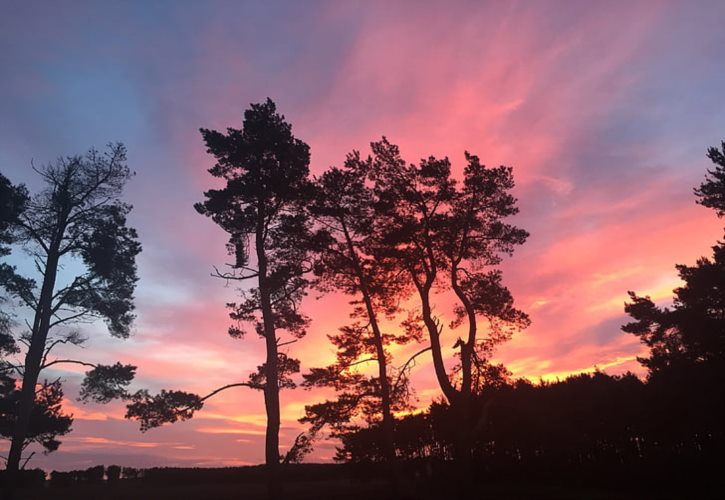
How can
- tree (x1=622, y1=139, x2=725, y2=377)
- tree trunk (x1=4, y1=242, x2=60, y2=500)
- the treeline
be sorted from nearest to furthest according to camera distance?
the treeline → tree trunk (x1=4, y1=242, x2=60, y2=500) → tree (x1=622, y1=139, x2=725, y2=377)

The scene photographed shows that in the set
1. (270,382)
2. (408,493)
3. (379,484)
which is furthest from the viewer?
(379,484)

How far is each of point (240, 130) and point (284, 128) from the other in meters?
2.12

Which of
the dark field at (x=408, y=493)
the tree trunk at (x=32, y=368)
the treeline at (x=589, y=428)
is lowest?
the dark field at (x=408, y=493)

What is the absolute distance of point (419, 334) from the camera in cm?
2352

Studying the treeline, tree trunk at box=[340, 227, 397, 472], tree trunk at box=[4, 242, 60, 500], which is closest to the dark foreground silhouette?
the treeline

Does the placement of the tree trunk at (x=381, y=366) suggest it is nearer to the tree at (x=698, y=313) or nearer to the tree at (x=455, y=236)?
the tree at (x=455, y=236)

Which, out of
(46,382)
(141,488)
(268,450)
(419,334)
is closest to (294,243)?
(419,334)

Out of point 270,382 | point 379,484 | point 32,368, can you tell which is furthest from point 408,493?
point 32,368

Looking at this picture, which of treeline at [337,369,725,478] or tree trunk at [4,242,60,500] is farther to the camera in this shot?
tree trunk at [4,242,60,500]

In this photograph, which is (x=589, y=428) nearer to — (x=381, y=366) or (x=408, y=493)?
(x=408, y=493)

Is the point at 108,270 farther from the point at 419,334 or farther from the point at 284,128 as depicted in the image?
the point at 419,334

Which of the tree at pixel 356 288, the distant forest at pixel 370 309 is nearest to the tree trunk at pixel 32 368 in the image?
the distant forest at pixel 370 309

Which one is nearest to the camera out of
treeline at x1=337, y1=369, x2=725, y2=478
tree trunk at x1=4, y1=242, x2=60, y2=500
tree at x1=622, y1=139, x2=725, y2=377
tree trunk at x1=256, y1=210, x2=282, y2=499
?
tree trunk at x1=256, y1=210, x2=282, y2=499

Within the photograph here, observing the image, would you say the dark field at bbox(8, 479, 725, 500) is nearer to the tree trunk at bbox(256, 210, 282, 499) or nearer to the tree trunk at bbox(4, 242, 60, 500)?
the tree trunk at bbox(256, 210, 282, 499)
